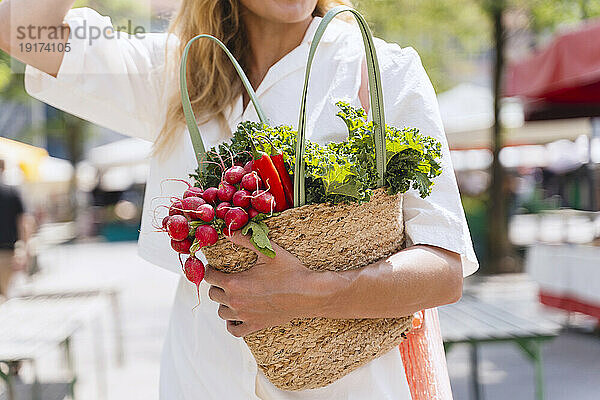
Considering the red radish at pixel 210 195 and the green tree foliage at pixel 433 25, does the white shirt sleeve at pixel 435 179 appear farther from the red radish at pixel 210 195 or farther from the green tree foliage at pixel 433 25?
the green tree foliage at pixel 433 25

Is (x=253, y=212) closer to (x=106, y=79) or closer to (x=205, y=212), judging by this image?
(x=205, y=212)

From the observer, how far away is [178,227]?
102 centimetres

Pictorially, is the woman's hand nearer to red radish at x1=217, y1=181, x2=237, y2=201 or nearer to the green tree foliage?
red radish at x1=217, y1=181, x2=237, y2=201

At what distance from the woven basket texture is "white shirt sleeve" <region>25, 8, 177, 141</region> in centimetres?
55

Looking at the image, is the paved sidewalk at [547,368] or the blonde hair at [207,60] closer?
the blonde hair at [207,60]

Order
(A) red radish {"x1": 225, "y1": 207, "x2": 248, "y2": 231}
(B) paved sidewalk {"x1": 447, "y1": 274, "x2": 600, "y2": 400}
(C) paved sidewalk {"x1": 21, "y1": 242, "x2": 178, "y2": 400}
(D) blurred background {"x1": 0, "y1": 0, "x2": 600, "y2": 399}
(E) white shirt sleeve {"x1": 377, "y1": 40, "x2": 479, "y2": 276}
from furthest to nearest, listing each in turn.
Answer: (C) paved sidewalk {"x1": 21, "y1": 242, "x2": 178, "y2": 400}
(B) paved sidewalk {"x1": 447, "y1": 274, "x2": 600, "y2": 400}
(D) blurred background {"x1": 0, "y1": 0, "x2": 600, "y2": 399}
(E) white shirt sleeve {"x1": 377, "y1": 40, "x2": 479, "y2": 276}
(A) red radish {"x1": 225, "y1": 207, "x2": 248, "y2": 231}

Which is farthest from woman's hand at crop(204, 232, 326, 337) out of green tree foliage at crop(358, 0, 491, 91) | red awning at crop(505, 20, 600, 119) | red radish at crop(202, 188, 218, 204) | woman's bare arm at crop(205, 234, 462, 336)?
green tree foliage at crop(358, 0, 491, 91)

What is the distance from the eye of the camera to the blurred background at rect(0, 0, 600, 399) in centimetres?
416

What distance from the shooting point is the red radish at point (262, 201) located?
1.01 m

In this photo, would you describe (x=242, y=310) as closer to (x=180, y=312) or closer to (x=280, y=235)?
(x=280, y=235)

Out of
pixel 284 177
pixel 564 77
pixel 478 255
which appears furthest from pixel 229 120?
pixel 478 255

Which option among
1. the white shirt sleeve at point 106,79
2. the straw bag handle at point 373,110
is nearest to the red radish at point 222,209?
the straw bag handle at point 373,110

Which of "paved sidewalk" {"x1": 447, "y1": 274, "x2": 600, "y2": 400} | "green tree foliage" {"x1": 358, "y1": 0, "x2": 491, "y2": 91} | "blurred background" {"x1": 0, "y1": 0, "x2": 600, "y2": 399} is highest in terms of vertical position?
"green tree foliage" {"x1": 358, "y1": 0, "x2": 491, "y2": 91}

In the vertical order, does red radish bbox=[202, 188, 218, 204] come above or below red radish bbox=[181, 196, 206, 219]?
above
